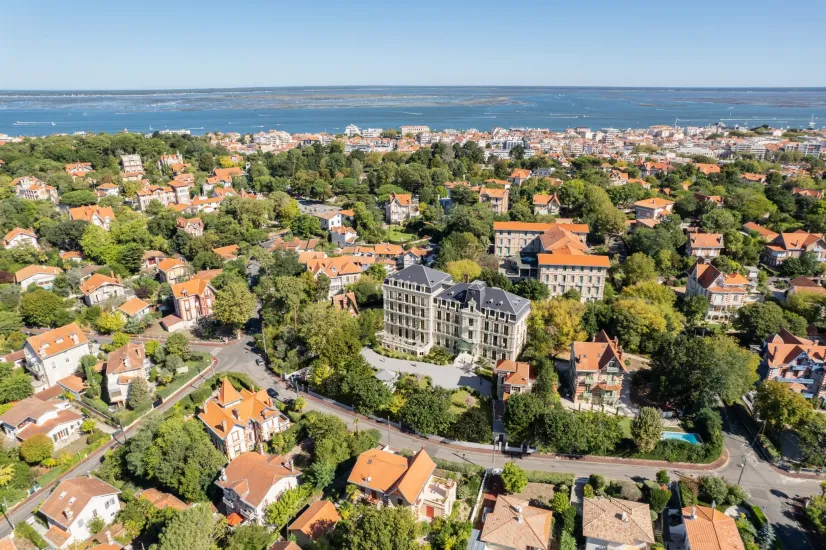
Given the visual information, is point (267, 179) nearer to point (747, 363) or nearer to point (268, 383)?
point (268, 383)

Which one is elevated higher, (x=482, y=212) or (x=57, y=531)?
(x=482, y=212)

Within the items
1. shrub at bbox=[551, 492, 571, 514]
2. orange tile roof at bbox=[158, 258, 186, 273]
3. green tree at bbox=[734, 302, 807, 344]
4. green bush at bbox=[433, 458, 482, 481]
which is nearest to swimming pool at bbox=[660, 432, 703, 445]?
shrub at bbox=[551, 492, 571, 514]

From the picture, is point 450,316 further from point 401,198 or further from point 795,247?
point 795,247

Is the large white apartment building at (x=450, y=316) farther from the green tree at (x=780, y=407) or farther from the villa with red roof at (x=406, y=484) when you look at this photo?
the green tree at (x=780, y=407)

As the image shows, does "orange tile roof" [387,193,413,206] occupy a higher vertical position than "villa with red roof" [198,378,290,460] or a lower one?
higher

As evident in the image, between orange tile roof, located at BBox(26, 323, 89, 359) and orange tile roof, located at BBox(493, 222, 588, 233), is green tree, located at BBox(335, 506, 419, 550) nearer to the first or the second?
orange tile roof, located at BBox(26, 323, 89, 359)

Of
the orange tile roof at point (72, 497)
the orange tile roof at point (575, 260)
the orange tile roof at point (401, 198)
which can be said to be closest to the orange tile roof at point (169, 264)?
the orange tile roof at point (72, 497)

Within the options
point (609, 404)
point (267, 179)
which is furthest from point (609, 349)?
point (267, 179)
